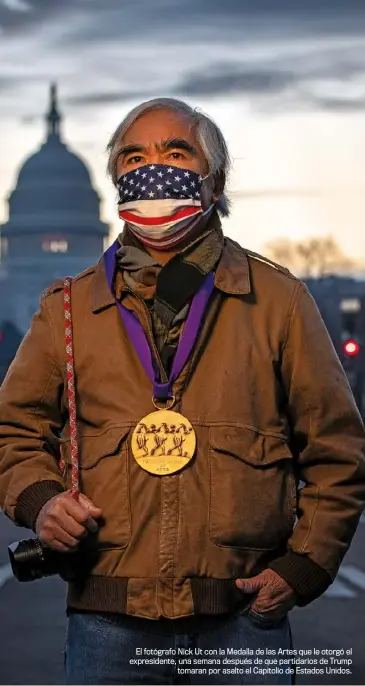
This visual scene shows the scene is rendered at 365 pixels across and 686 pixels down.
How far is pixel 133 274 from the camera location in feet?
11.5

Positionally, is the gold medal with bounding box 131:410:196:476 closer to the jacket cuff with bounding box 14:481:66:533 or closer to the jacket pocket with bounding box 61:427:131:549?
the jacket pocket with bounding box 61:427:131:549

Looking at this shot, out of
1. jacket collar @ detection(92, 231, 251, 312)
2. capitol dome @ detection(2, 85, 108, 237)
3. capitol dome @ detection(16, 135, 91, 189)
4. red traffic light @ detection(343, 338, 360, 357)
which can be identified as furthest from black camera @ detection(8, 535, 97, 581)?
capitol dome @ detection(16, 135, 91, 189)

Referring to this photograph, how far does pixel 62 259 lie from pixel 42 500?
111 meters

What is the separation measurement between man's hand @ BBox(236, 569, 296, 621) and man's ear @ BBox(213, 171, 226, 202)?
85 centimetres

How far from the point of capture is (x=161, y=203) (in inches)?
136

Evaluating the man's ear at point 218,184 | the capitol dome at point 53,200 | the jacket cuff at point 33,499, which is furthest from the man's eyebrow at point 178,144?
the capitol dome at point 53,200

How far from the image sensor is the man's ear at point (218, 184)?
365 cm

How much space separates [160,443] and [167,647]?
0.41m

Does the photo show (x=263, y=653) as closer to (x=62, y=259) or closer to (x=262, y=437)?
(x=262, y=437)

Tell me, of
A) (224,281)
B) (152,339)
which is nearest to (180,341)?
(152,339)

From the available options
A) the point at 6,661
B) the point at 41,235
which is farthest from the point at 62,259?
the point at 6,661

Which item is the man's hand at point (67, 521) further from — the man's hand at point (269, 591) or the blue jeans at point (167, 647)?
the man's hand at point (269, 591)

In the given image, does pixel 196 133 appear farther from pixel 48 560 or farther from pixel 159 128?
pixel 48 560

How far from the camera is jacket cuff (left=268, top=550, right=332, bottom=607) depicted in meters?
3.36
